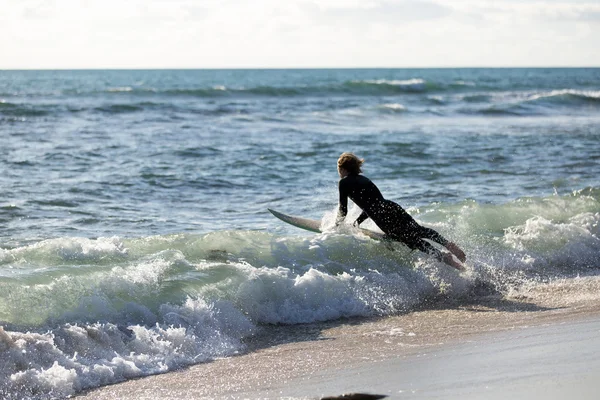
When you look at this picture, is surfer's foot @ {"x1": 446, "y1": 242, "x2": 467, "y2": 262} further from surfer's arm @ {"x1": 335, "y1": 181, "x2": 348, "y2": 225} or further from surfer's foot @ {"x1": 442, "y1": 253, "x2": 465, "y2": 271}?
surfer's arm @ {"x1": 335, "y1": 181, "x2": 348, "y2": 225}

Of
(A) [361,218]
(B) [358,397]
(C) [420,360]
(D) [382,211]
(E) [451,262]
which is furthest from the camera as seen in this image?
(A) [361,218]

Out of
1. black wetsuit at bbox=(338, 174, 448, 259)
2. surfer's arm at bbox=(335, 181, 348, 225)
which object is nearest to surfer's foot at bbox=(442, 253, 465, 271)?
black wetsuit at bbox=(338, 174, 448, 259)

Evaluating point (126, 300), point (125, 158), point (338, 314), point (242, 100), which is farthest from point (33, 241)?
point (242, 100)

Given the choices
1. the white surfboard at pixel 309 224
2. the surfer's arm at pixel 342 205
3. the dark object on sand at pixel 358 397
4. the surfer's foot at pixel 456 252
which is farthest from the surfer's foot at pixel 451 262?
the dark object on sand at pixel 358 397

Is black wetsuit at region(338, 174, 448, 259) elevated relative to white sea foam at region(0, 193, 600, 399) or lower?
elevated

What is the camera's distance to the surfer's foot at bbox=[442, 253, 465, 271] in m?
9.23

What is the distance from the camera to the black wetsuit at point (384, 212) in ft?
31.1

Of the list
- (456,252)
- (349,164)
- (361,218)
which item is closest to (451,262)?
(456,252)

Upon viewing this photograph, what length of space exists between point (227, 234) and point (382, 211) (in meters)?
1.94

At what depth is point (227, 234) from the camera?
9.84 meters

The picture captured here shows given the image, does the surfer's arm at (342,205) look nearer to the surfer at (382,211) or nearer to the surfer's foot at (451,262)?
the surfer at (382,211)

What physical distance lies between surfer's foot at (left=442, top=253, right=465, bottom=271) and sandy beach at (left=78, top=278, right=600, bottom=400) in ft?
3.05

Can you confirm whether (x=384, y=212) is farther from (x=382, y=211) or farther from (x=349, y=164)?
(x=349, y=164)

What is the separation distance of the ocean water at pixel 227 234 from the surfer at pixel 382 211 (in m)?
0.24
